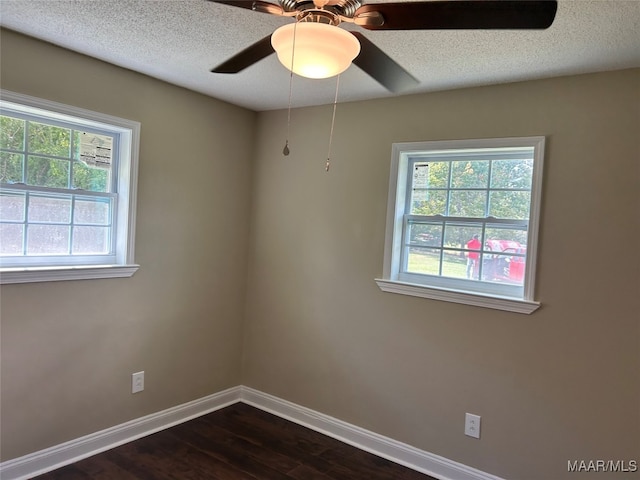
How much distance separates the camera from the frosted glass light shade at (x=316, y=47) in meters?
1.21

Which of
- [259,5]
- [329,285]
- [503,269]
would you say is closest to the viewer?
[259,5]

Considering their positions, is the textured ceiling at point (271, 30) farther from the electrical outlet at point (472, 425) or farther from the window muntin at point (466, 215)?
the electrical outlet at point (472, 425)

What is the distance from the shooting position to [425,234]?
280 centimetres

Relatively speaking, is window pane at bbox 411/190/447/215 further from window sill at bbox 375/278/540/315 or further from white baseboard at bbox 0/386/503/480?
white baseboard at bbox 0/386/503/480

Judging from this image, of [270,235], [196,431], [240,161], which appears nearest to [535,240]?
[270,235]

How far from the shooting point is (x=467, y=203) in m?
2.64

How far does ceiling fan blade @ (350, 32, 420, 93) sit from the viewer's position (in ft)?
4.80

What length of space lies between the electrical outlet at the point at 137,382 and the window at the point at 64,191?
0.69 m

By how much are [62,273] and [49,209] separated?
1.25 ft

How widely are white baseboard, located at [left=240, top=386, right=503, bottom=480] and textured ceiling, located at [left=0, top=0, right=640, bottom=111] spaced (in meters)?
2.28

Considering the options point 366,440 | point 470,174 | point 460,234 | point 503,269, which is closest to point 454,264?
point 460,234

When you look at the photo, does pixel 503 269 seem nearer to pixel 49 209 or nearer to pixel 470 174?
pixel 470 174

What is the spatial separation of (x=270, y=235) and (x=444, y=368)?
1646 mm

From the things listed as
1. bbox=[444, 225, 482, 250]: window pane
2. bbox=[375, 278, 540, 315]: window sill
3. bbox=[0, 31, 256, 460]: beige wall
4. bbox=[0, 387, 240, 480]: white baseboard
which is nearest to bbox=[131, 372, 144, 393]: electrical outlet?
bbox=[0, 31, 256, 460]: beige wall
